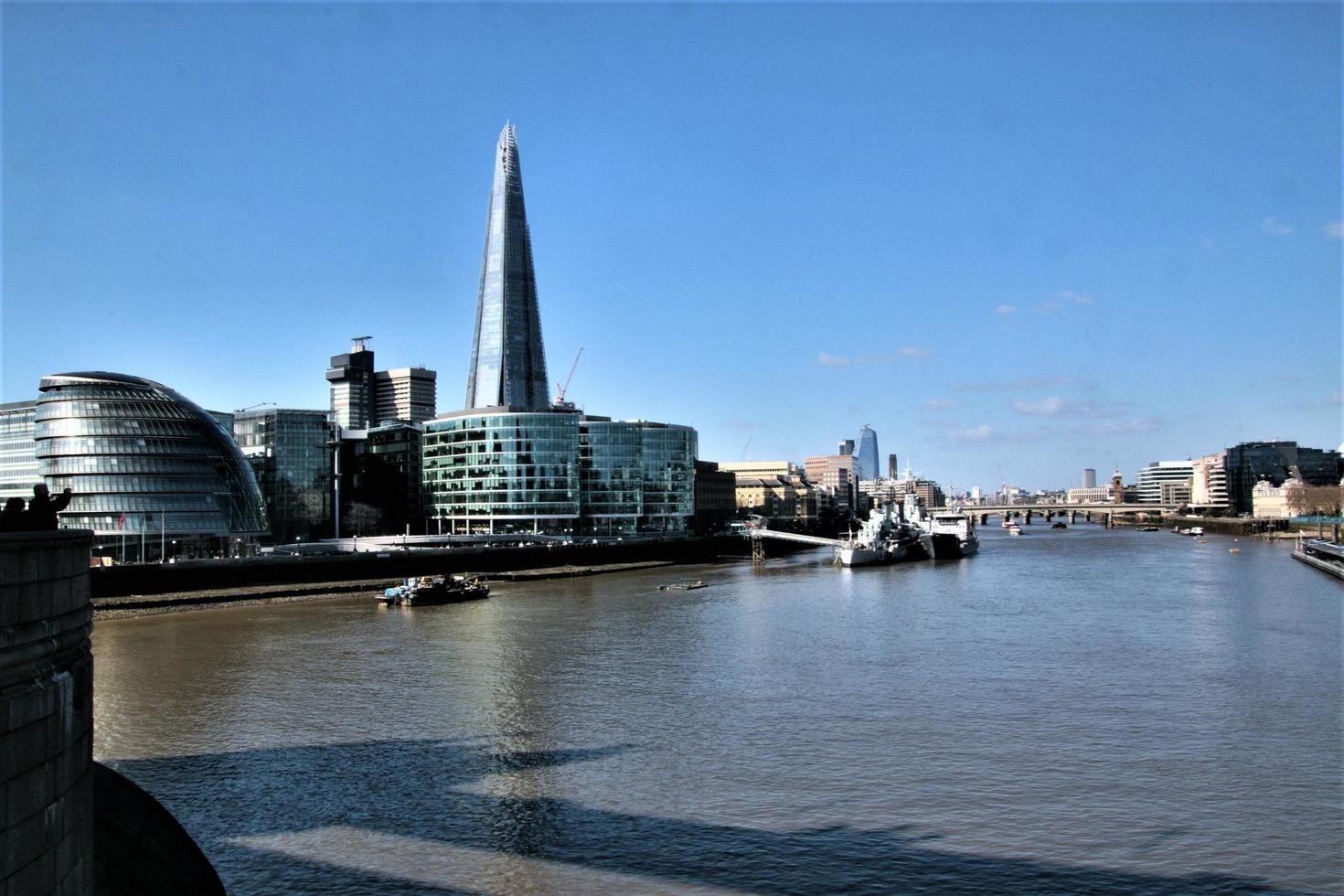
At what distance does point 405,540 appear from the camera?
129125mm

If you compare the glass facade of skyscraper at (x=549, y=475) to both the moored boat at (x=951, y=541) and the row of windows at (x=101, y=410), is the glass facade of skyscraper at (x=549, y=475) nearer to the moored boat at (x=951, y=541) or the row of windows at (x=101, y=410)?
the moored boat at (x=951, y=541)

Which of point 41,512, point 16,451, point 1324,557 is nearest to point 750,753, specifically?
point 41,512

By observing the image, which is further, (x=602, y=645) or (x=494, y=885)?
(x=602, y=645)

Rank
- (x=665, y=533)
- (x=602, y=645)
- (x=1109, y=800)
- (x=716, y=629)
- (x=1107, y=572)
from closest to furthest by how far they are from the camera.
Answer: (x=1109, y=800) < (x=602, y=645) < (x=716, y=629) < (x=1107, y=572) < (x=665, y=533)

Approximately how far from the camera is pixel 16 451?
404 feet

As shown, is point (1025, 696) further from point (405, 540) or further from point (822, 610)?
point (405, 540)

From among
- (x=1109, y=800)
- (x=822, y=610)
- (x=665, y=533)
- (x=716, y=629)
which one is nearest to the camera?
(x=1109, y=800)

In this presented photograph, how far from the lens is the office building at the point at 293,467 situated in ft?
499

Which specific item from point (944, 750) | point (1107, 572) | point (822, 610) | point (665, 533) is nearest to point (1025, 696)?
point (944, 750)

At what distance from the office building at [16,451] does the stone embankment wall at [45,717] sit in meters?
128

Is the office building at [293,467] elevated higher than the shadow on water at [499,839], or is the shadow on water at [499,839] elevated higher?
the office building at [293,467]

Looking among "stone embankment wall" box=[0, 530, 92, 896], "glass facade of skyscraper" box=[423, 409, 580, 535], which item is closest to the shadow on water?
"stone embankment wall" box=[0, 530, 92, 896]

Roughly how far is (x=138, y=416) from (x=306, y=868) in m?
93.7

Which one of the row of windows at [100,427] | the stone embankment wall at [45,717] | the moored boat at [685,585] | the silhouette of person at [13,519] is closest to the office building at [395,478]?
the row of windows at [100,427]
